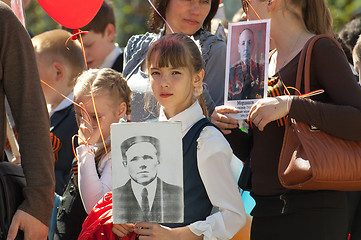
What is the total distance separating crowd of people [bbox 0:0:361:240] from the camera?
7.80ft

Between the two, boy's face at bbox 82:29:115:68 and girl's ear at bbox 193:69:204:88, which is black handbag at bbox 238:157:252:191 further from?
boy's face at bbox 82:29:115:68

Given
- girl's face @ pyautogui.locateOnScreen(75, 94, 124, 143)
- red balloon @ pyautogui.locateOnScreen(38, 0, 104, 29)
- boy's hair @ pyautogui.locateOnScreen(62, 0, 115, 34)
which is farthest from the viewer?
boy's hair @ pyautogui.locateOnScreen(62, 0, 115, 34)

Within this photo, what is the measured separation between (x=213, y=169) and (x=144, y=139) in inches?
14.3

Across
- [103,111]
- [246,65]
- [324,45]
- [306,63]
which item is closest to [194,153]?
[246,65]

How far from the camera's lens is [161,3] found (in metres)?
3.82

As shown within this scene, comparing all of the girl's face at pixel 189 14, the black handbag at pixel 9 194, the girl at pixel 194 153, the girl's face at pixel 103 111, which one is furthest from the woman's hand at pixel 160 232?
the girl's face at pixel 189 14

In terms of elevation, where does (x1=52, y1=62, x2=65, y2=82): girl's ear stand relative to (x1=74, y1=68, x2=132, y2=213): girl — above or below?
above

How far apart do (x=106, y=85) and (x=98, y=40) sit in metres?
2.12

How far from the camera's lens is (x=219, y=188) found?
2562 millimetres

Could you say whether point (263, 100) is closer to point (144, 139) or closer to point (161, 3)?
point (144, 139)

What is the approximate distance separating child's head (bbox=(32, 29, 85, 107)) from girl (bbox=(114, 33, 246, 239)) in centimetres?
162

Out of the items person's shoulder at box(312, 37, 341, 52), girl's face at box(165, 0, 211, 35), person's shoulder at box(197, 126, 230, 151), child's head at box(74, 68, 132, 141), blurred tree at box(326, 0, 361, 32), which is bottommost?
person's shoulder at box(197, 126, 230, 151)

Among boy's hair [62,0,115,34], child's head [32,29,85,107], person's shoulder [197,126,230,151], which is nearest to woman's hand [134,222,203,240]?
person's shoulder [197,126,230,151]

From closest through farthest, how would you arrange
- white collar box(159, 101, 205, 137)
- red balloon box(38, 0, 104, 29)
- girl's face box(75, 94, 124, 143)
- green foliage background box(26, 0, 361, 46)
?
white collar box(159, 101, 205, 137) → red balloon box(38, 0, 104, 29) → girl's face box(75, 94, 124, 143) → green foliage background box(26, 0, 361, 46)
